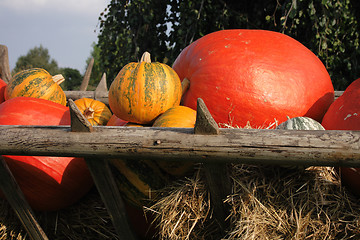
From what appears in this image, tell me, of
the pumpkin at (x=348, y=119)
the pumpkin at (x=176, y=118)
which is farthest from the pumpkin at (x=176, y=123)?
the pumpkin at (x=348, y=119)

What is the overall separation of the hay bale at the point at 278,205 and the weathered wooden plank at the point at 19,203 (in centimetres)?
73

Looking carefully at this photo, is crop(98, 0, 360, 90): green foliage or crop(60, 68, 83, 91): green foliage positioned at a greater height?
crop(98, 0, 360, 90): green foliage

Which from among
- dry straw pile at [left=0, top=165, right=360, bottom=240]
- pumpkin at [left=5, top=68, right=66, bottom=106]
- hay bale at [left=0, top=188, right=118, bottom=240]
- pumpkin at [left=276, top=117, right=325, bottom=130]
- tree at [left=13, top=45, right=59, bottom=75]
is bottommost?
tree at [left=13, top=45, right=59, bottom=75]

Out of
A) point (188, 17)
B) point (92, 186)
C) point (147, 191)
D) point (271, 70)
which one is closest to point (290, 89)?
point (271, 70)

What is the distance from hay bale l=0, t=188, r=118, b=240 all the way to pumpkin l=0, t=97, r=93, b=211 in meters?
0.06

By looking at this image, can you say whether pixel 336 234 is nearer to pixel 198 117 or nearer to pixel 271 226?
pixel 271 226

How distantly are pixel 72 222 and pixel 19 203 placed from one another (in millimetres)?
301

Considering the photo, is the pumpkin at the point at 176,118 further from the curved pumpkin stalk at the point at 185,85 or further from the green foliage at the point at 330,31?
the green foliage at the point at 330,31

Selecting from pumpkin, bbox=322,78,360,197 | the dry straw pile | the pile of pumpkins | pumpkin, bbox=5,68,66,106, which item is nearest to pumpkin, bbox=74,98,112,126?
pumpkin, bbox=5,68,66,106

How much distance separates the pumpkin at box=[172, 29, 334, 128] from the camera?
1.78m

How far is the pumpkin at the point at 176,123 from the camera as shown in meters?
1.46

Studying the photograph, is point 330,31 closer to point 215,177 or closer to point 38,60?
point 215,177

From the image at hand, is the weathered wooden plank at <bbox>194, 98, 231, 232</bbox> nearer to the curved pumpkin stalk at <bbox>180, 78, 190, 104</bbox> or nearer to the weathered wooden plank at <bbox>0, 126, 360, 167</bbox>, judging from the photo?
the weathered wooden plank at <bbox>0, 126, 360, 167</bbox>

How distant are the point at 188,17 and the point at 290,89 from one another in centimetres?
320
